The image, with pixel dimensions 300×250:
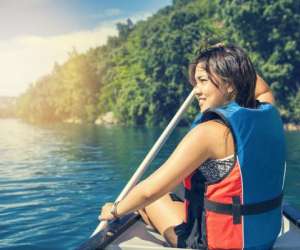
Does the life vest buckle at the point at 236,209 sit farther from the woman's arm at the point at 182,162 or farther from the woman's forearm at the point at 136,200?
the woman's forearm at the point at 136,200


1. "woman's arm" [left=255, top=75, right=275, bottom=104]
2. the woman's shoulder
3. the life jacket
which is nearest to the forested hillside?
"woman's arm" [left=255, top=75, right=275, bottom=104]

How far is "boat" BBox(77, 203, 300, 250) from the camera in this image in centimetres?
334

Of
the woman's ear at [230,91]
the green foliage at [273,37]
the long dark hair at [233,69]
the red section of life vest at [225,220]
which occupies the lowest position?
the red section of life vest at [225,220]

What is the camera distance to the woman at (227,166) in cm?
270

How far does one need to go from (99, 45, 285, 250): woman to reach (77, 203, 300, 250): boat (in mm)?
353

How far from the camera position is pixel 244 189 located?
2.76 m

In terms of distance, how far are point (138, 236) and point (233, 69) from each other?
5.16 ft

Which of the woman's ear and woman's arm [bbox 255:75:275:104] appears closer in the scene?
the woman's ear

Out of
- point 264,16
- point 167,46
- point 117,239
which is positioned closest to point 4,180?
point 117,239

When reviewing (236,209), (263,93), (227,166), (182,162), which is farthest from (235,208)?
(263,93)

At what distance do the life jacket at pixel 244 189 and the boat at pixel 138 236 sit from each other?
0.41 meters

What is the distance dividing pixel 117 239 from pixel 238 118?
1.44 m

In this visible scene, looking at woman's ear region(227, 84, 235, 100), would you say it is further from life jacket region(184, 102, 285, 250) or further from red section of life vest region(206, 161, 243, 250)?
red section of life vest region(206, 161, 243, 250)

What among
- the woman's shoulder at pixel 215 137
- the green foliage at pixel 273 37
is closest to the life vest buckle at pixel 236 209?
the woman's shoulder at pixel 215 137
